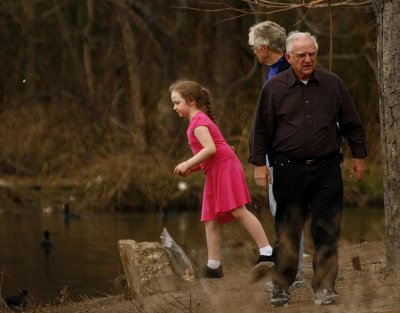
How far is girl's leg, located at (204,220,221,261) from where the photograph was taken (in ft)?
30.0

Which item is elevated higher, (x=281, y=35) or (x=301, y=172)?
(x=281, y=35)

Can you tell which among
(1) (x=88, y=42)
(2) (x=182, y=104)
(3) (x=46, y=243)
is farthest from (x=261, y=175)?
(1) (x=88, y=42)

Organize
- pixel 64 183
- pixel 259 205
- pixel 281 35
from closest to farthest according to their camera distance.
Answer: pixel 281 35, pixel 259 205, pixel 64 183

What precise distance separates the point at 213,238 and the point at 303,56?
6.40 ft

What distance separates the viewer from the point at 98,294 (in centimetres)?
1200

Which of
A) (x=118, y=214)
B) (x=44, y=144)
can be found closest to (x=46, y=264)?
(x=118, y=214)

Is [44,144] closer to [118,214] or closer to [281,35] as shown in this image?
[118,214]

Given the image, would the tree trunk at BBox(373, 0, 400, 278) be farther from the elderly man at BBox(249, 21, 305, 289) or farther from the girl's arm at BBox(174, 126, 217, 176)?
the girl's arm at BBox(174, 126, 217, 176)

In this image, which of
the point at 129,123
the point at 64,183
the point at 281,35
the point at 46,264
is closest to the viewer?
the point at 281,35

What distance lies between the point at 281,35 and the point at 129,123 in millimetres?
15050

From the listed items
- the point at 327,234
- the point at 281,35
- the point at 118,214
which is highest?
the point at 281,35

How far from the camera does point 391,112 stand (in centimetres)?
880

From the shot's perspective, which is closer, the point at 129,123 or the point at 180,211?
the point at 180,211

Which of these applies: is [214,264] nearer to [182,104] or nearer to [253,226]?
[253,226]
